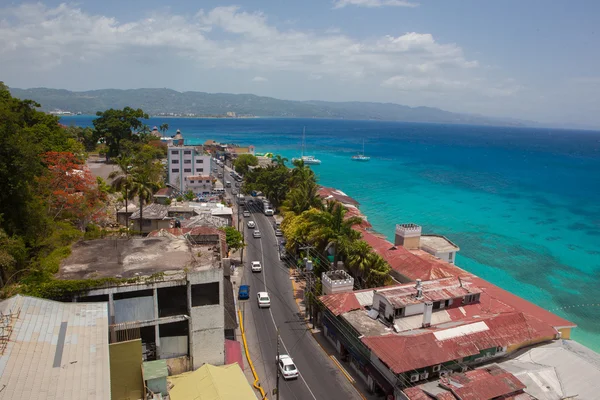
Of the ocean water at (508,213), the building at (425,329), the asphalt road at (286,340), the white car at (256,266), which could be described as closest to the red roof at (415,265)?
the building at (425,329)

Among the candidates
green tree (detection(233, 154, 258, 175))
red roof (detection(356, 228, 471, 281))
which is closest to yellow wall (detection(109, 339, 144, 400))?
red roof (detection(356, 228, 471, 281))

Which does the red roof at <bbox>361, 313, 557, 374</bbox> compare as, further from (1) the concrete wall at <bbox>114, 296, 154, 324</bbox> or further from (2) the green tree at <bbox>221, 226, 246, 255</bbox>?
(2) the green tree at <bbox>221, 226, 246, 255</bbox>

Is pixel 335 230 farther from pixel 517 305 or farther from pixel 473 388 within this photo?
pixel 473 388

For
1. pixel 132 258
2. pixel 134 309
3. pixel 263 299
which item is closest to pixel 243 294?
pixel 263 299

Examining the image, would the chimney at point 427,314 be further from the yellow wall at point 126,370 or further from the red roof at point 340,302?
the yellow wall at point 126,370

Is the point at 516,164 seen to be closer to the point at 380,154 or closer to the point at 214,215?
the point at 380,154

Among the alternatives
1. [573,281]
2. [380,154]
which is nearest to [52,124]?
[573,281]
